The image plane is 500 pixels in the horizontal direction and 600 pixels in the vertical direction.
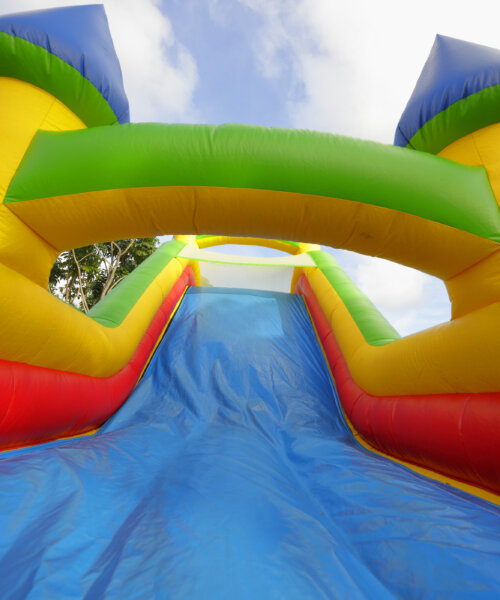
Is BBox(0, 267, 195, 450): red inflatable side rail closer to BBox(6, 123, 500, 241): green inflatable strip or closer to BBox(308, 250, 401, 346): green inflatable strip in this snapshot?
BBox(6, 123, 500, 241): green inflatable strip

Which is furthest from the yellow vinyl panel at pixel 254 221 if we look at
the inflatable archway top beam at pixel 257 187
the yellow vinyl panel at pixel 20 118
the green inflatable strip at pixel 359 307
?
the green inflatable strip at pixel 359 307

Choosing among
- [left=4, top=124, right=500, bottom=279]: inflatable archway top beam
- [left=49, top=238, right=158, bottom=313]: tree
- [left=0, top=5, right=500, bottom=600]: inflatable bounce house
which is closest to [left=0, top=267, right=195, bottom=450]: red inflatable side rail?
[left=0, top=5, right=500, bottom=600]: inflatable bounce house

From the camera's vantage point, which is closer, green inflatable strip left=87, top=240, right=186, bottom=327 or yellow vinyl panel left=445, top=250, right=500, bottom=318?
yellow vinyl panel left=445, top=250, right=500, bottom=318

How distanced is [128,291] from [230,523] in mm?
1861

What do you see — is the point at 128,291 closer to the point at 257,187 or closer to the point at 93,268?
the point at 257,187

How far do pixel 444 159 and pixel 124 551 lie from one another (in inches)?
60.4

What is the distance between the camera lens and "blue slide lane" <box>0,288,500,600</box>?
523 mm

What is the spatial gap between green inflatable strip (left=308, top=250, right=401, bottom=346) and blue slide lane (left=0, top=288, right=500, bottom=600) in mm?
647

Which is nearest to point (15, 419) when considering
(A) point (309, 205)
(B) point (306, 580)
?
(B) point (306, 580)

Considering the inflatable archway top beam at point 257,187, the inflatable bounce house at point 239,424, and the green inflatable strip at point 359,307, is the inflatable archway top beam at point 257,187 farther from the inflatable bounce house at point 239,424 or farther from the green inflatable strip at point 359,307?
the green inflatable strip at point 359,307

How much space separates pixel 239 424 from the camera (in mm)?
1729

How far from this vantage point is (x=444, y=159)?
3.83 feet

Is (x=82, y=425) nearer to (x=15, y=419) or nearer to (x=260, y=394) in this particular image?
(x=15, y=419)

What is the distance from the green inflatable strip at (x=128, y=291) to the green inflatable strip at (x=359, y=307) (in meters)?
1.52
